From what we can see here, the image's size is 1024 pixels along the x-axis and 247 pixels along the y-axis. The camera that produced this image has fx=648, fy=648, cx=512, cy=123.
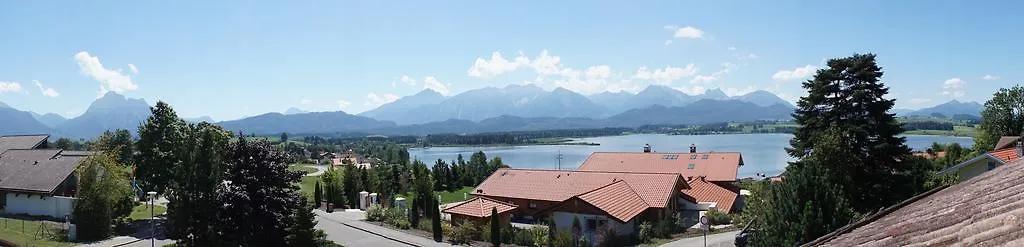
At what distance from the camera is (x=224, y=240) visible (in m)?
20.5

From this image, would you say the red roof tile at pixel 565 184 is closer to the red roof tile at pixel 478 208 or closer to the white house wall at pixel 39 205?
the red roof tile at pixel 478 208

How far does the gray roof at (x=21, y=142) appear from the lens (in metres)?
47.3

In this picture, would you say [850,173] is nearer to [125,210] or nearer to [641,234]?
[641,234]

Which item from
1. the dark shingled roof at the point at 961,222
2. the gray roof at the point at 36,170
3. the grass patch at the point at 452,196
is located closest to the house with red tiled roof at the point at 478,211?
the grass patch at the point at 452,196

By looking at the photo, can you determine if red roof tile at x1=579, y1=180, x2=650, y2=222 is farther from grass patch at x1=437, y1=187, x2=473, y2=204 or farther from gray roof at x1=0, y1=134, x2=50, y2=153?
gray roof at x1=0, y1=134, x2=50, y2=153

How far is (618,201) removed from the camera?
32.4 meters

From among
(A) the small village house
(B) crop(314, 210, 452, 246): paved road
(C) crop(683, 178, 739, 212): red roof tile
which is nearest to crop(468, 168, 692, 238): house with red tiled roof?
(C) crop(683, 178, 739, 212): red roof tile

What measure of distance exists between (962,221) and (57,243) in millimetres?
31786

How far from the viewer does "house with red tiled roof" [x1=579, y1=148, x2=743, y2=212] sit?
4144 centimetres

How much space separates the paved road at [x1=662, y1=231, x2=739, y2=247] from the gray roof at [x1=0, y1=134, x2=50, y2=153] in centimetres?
4585

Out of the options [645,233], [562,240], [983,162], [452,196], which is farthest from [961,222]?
[452,196]

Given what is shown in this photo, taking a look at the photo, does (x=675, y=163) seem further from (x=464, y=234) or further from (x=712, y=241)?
(x=464, y=234)

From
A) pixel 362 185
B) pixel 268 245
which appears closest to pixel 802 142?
pixel 268 245

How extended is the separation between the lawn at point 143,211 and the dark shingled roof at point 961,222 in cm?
3670
